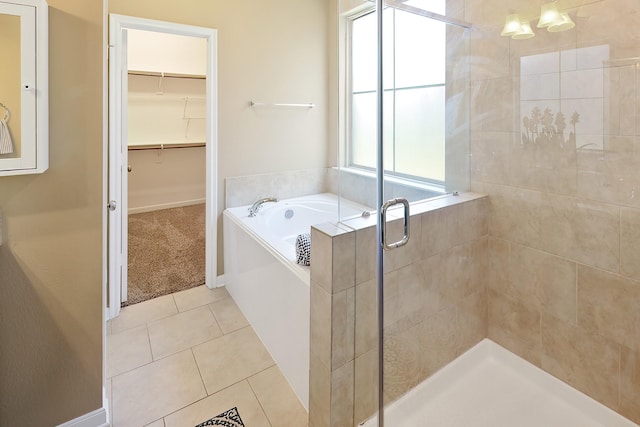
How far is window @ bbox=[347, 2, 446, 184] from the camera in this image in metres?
1.82

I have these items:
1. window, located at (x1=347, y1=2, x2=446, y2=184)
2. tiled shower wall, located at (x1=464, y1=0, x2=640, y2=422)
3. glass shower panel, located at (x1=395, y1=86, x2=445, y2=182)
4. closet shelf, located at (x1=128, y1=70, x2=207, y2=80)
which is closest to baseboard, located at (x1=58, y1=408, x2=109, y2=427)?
window, located at (x1=347, y1=2, x2=446, y2=184)

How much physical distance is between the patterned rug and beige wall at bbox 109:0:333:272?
4.92 ft

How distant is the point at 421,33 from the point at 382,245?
1.31 meters

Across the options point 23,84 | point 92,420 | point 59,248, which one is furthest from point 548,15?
point 92,420

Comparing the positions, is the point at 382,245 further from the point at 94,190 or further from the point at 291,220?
the point at 291,220

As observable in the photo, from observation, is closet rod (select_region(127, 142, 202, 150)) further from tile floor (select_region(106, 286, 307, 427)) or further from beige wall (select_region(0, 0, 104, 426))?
beige wall (select_region(0, 0, 104, 426))

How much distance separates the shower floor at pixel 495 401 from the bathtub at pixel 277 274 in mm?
530

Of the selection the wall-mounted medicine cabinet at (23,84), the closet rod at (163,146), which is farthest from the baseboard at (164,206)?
the wall-mounted medicine cabinet at (23,84)

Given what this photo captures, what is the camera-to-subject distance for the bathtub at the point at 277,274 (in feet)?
5.69

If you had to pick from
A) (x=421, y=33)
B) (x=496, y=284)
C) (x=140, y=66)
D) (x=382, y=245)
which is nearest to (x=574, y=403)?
(x=496, y=284)

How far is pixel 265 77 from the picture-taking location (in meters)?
2.98

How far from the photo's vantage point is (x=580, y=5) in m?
1.51

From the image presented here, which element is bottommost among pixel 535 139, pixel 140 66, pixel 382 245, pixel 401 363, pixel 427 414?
pixel 427 414

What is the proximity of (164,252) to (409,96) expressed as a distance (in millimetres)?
3002
